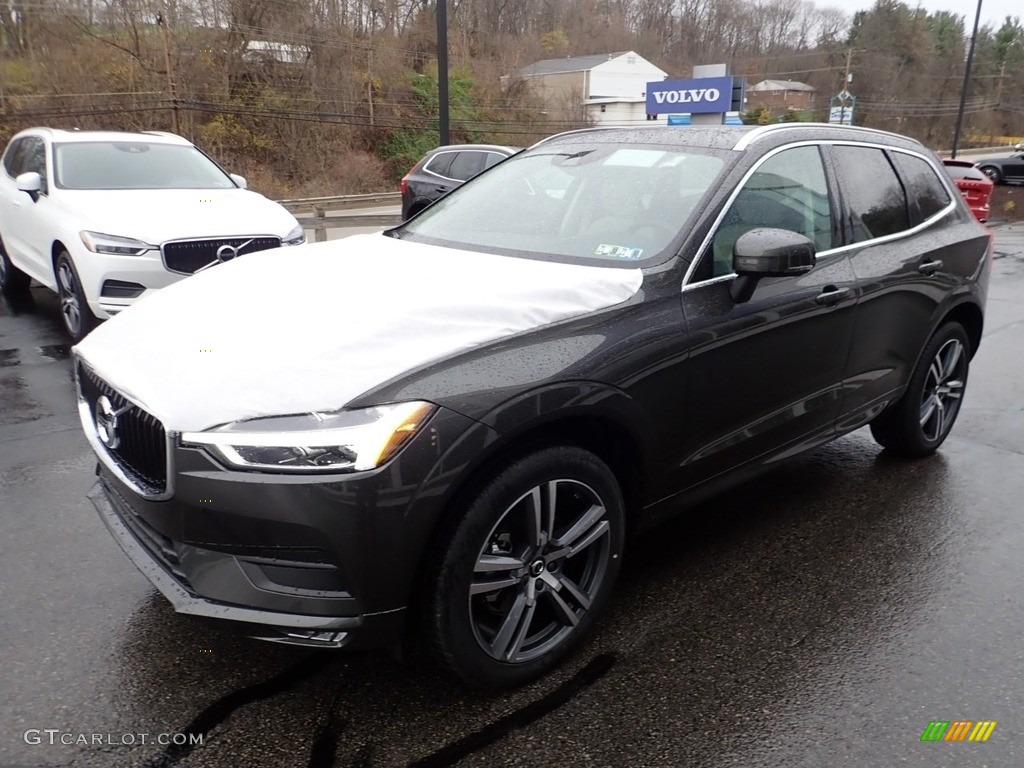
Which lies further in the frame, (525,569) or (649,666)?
(649,666)

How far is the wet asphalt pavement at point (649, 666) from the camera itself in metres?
2.53

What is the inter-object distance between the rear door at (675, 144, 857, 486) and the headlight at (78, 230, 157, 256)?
480 centimetres

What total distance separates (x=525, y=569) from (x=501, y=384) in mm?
630

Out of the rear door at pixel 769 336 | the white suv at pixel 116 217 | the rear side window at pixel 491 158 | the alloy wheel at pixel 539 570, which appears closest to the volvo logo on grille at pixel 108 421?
the alloy wheel at pixel 539 570

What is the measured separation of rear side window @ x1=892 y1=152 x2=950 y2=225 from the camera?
448 centimetres

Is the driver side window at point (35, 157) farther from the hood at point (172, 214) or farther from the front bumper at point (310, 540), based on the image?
the front bumper at point (310, 540)

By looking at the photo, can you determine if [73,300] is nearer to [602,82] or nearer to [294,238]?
[294,238]

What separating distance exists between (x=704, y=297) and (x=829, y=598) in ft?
4.49

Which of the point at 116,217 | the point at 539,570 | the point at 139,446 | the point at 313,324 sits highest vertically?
the point at 313,324

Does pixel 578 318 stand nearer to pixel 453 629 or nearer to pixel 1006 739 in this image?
pixel 453 629

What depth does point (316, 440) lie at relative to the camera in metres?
2.28

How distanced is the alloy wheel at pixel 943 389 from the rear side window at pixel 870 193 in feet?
3.00

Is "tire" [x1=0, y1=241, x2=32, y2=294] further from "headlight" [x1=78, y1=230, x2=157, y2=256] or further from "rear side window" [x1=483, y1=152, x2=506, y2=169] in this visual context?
"rear side window" [x1=483, y1=152, x2=506, y2=169]

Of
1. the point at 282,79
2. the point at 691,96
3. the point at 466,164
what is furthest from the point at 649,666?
the point at 282,79
